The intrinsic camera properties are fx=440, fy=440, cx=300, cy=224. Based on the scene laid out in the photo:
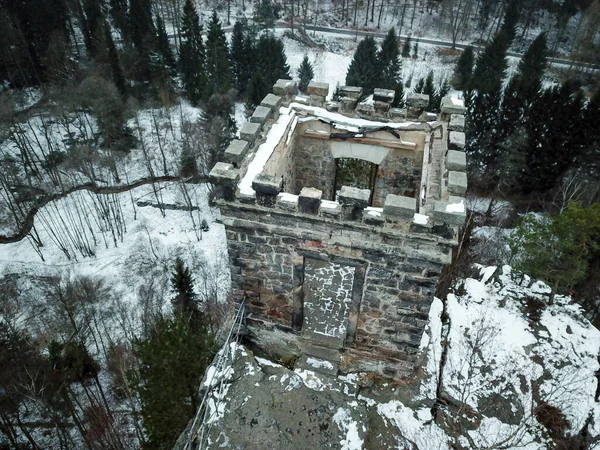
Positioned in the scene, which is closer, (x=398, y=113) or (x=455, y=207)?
(x=455, y=207)

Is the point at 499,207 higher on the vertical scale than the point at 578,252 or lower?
lower

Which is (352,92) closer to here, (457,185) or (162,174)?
(457,185)

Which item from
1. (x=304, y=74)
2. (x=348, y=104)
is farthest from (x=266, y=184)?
(x=304, y=74)

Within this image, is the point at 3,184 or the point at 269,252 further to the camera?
the point at 3,184

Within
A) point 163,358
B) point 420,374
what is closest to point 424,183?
point 420,374

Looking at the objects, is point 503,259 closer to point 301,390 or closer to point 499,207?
point 499,207

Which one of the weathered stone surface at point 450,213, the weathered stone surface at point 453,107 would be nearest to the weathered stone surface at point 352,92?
the weathered stone surface at point 453,107

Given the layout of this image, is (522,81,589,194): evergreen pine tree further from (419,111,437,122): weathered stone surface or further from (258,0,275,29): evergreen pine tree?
(258,0,275,29): evergreen pine tree

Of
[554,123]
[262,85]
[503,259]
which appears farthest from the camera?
[262,85]
